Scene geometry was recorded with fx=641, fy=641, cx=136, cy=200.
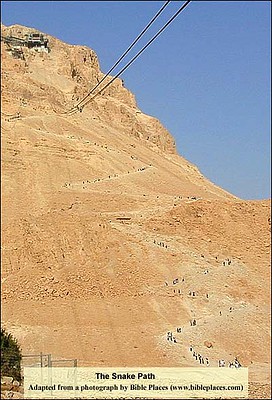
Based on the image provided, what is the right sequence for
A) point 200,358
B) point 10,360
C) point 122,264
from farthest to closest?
point 122,264 → point 200,358 → point 10,360

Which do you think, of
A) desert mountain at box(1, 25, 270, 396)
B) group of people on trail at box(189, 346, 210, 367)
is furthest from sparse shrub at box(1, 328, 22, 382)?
group of people on trail at box(189, 346, 210, 367)

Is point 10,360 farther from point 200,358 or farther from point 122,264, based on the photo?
point 122,264

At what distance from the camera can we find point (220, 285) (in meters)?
25.0

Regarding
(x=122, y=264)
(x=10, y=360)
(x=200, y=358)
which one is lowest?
(x=200, y=358)

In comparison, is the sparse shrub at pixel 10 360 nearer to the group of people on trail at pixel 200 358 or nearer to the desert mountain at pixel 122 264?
the desert mountain at pixel 122 264

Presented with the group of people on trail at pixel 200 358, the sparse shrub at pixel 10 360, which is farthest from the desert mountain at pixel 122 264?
the sparse shrub at pixel 10 360

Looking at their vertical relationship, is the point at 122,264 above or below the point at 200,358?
above

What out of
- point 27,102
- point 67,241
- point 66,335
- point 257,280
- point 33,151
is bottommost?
point 66,335

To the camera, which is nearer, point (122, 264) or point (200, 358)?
point (200, 358)

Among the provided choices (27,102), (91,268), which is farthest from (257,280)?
(27,102)

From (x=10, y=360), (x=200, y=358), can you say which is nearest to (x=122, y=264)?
(x=200, y=358)

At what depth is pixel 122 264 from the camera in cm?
2578

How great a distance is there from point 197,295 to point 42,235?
7210 mm

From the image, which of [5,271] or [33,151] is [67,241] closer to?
[5,271]
